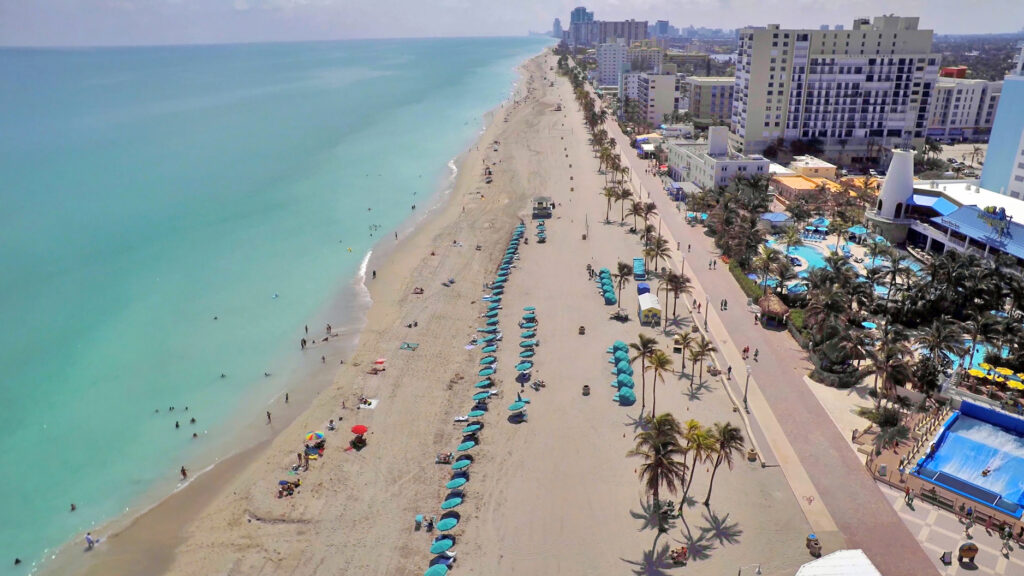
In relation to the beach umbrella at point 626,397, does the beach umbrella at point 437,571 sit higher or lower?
lower

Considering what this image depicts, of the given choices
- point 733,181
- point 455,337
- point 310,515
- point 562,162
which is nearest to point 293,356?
point 455,337

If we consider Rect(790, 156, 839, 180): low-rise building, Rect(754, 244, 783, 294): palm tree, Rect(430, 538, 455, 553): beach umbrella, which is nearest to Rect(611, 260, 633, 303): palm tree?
Rect(754, 244, 783, 294): palm tree

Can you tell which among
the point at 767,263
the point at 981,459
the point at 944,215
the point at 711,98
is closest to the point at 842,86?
the point at 711,98

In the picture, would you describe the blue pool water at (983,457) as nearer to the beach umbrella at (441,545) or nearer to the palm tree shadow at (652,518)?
the palm tree shadow at (652,518)

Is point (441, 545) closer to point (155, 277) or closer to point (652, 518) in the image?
point (652, 518)

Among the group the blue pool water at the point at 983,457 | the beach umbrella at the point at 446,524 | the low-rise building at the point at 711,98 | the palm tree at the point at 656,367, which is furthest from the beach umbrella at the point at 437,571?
the low-rise building at the point at 711,98

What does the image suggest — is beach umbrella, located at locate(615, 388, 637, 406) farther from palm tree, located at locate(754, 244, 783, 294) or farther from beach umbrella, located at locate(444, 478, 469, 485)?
palm tree, located at locate(754, 244, 783, 294)
